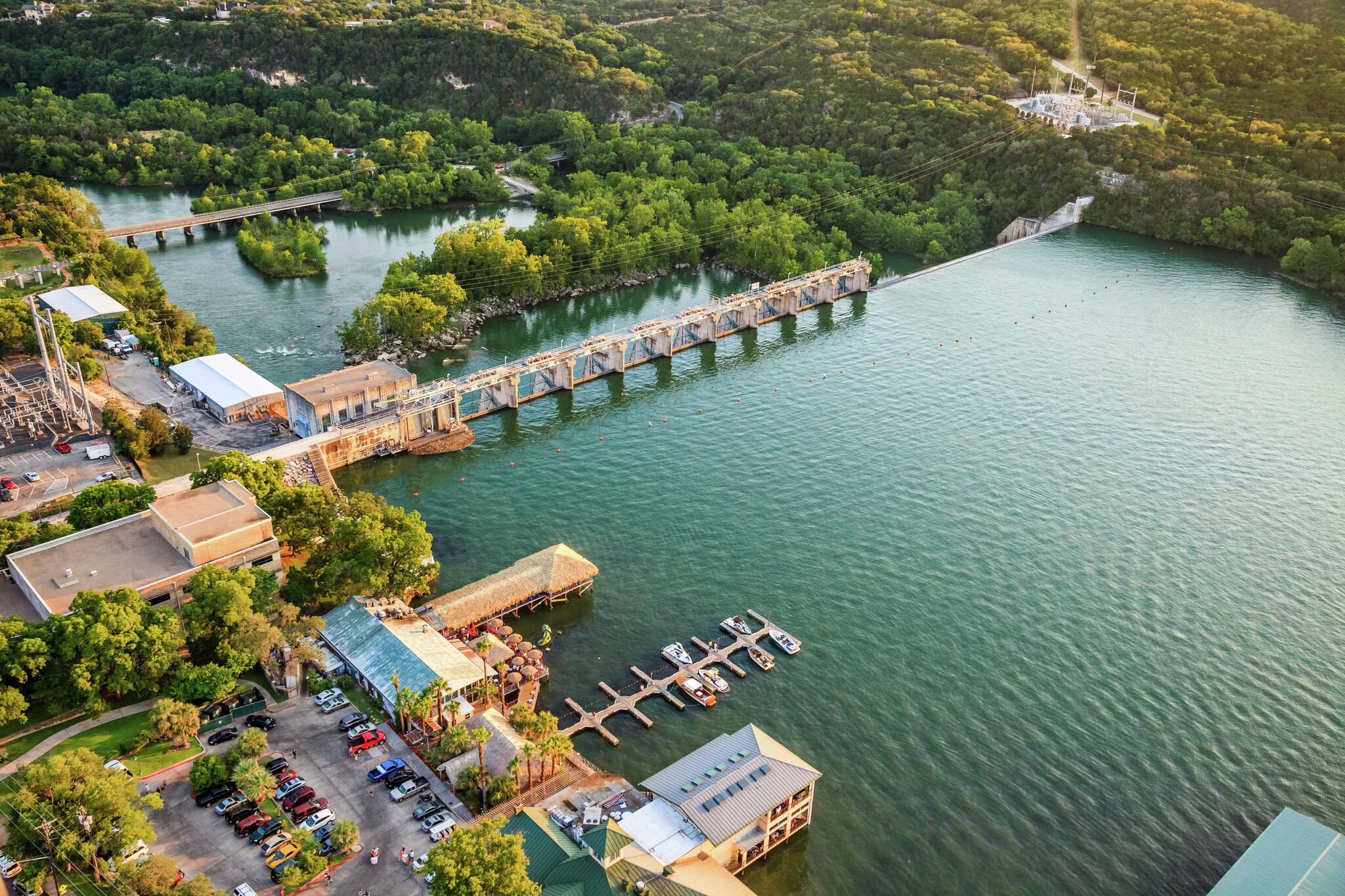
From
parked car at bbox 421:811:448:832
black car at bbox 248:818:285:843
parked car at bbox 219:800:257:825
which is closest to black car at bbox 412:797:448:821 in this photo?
parked car at bbox 421:811:448:832

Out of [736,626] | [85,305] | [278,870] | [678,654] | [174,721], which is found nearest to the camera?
[278,870]

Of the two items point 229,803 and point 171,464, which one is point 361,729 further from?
point 171,464

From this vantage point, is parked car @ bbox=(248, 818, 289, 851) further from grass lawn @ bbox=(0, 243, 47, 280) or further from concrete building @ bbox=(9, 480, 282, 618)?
grass lawn @ bbox=(0, 243, 47, 280)

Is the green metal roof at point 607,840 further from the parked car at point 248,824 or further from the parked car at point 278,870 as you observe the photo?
the parked car at point 248,824

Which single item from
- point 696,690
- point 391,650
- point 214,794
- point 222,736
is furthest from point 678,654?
→ point 214,794

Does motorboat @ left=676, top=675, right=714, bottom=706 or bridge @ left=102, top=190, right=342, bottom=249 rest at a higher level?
bridge @ left=102, top=190, right=342, bottom=249

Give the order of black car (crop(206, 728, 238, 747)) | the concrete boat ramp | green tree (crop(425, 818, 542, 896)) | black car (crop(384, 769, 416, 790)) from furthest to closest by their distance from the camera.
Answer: the concrete boat ramp, black car (crop(206, 728, 238, 747)), black car (crop(384, 769, 416, 790)), green tree (crop(425, 818, 542, 896))

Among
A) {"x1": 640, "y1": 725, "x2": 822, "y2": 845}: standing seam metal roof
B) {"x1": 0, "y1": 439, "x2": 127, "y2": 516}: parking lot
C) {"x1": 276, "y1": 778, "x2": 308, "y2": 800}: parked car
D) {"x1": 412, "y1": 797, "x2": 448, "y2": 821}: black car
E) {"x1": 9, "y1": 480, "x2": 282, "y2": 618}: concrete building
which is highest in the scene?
{"x1": 9, "y1": 480, "x2": 282, "y2": 618}: concrete building
